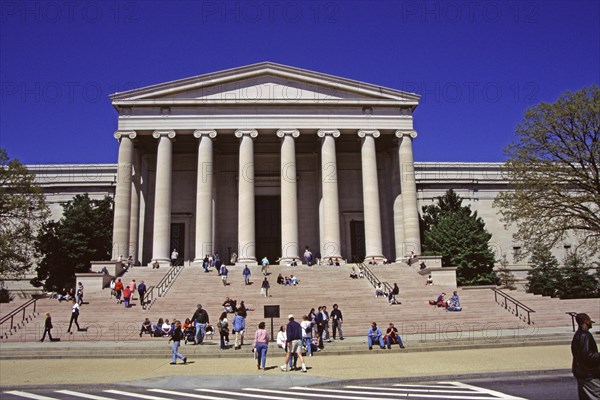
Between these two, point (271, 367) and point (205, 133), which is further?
point (205, 133)

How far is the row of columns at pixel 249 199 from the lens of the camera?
1667 inches

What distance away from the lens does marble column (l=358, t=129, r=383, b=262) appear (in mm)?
43469

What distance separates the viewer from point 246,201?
43125mm

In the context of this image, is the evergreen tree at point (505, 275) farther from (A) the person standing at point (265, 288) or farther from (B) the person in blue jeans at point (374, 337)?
(B) the person in blue jeans at point (374, 337)

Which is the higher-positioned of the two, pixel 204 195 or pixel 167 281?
pixel 204 195

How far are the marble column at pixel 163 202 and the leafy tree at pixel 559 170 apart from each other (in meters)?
25.8

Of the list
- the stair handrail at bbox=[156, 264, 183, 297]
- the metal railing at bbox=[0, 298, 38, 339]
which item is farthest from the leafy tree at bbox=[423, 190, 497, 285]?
the metal railing at bbox=[0, 298, 38, 339]

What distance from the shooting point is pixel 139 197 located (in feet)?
153

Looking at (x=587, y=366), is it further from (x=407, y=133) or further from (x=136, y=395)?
(x=407, y=133)

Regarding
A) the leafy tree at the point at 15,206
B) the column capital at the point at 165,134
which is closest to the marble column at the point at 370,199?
the column capital at the point at 165,134

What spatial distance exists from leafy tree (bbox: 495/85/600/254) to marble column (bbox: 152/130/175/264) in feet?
84.8

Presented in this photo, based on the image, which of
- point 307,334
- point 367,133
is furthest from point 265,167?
point 307,334

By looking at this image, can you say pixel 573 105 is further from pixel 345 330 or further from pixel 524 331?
pixel 345 330

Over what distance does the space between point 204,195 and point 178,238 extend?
769cm
